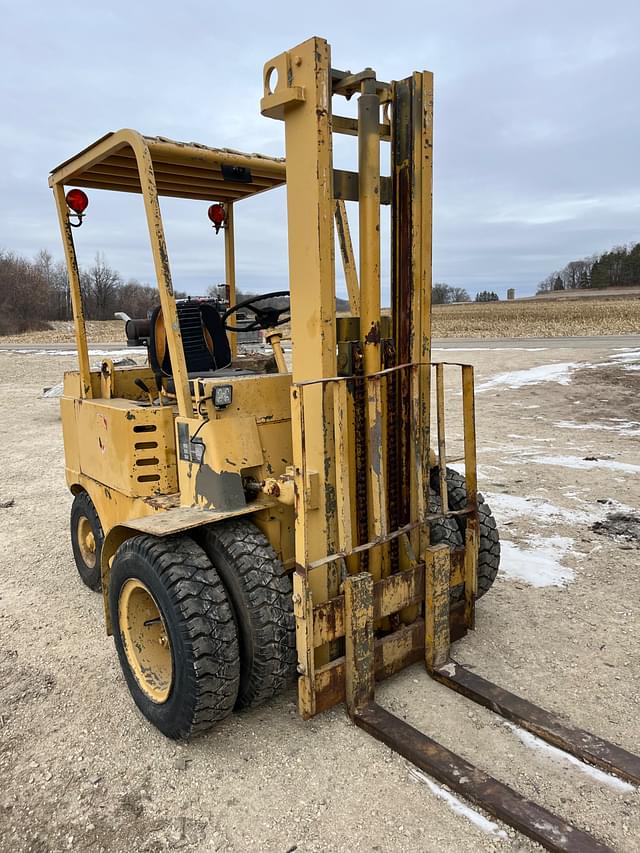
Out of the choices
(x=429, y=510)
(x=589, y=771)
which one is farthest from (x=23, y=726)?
(x=589, y=771)

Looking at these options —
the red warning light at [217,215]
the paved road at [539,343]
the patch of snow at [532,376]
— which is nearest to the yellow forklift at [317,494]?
the red warning light at [217,215]

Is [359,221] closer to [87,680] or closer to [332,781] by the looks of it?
[332,781]

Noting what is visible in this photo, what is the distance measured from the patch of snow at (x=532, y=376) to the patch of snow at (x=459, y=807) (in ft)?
38.5

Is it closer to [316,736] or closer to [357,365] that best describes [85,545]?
[316,736]

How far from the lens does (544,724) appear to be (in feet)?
9.82

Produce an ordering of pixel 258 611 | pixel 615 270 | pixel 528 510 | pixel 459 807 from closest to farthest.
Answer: pixel 459 807 → pixel 258 611 → pixel 528 510 → pixel 615 270

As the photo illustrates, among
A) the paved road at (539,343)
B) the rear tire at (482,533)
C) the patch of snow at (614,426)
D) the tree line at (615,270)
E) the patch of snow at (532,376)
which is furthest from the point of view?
the tree line at (615,270)

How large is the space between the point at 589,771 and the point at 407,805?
80cm

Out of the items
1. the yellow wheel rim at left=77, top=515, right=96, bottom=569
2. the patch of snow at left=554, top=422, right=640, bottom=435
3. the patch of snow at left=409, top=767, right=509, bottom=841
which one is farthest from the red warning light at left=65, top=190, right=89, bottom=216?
the patch of snow at left=554, top=422, right=640, bottom=435

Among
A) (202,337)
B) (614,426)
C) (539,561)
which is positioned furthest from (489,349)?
(202,337)

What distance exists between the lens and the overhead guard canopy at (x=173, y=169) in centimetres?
347

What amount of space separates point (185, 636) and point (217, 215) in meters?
3.13

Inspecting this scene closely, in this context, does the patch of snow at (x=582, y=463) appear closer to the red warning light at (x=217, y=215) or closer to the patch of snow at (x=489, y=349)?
the red warning light at (x=217, y=215)

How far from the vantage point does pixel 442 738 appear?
2.98 m
